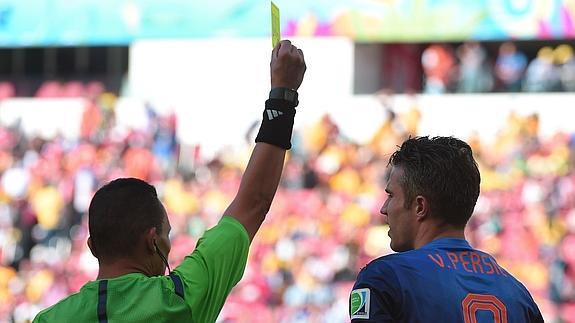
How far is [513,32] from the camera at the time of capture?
14641 mm

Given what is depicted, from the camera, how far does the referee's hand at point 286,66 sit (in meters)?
2.48

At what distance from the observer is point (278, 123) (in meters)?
2.49

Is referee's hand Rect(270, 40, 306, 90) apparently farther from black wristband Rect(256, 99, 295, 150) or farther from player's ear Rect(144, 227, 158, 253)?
player's ear Rect(144, 227, 158, 253)

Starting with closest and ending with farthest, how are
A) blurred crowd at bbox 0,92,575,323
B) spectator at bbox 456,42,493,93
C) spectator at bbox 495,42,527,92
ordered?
blurred crowd at bbox 0,92,575,323, spectator at bbox 495,42,527,92, spectator at bbox 456,42,493,93

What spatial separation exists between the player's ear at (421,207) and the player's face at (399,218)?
1cm

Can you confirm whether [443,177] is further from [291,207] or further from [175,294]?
[291,207]

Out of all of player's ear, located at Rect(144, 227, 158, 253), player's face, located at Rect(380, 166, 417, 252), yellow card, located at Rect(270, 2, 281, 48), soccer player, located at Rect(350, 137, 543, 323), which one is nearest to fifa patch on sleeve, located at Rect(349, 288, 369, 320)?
soccer player, located at Rect(350, 137, 543, 323)

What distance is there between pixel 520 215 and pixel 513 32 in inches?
124

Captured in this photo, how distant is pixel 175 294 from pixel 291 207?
1139 cm

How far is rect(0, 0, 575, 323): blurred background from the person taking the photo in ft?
42.6

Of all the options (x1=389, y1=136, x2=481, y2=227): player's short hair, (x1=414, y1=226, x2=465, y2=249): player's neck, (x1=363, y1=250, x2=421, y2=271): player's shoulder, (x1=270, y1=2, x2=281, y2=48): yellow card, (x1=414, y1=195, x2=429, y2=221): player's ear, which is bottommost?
(x1=363, y1=250, x2=421, y2=271): player's shoulder

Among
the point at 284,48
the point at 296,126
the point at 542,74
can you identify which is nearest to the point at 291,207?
the point at 296,126

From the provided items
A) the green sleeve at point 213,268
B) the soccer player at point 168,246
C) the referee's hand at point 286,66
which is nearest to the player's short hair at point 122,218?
the soccer player at point 168,246

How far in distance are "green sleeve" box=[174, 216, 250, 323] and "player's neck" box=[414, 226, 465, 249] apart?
1.39 feet
